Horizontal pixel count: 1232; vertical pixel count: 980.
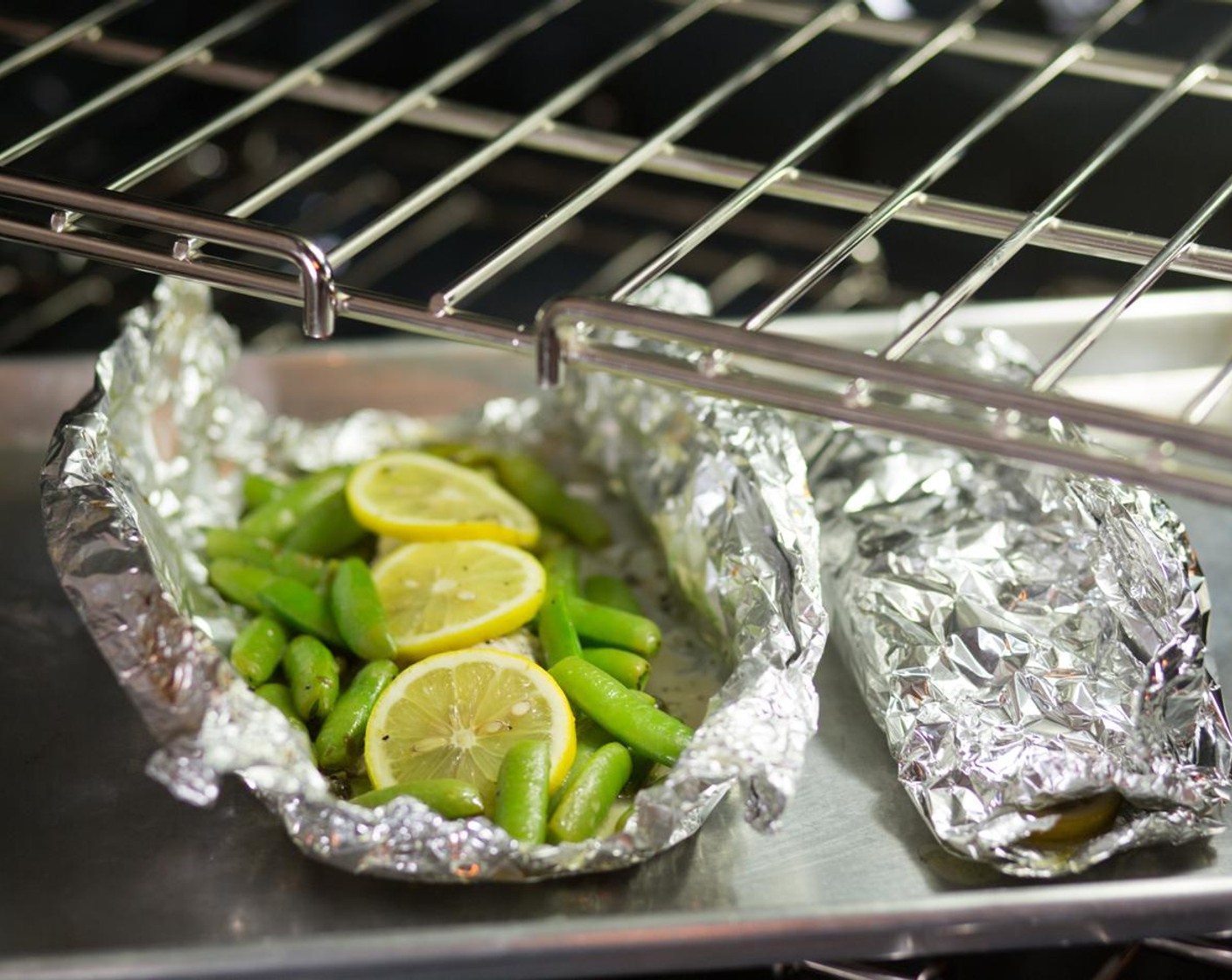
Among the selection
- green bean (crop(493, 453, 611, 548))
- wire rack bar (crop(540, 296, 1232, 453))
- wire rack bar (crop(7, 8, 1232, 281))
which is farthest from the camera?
green bean (crop(493, 453, 611, 548))

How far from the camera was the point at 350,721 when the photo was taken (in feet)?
4.15

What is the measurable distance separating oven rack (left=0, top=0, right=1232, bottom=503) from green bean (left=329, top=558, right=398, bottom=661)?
0.32 metres

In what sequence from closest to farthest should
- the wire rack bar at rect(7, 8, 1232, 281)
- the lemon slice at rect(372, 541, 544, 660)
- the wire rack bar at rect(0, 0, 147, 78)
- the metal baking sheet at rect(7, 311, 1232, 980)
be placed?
the metal baking sheet at rect(7, 311, 1232, 980) → the wire rack bar at rect(7, 8, 1232, 281) → the lemon slice at rect(372, 541, 544, 660) → the wire rack bar at rect(0, 0, 147, 78)

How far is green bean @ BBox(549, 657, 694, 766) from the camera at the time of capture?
1.23 metres

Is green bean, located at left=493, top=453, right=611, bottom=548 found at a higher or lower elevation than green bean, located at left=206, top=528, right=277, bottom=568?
higher

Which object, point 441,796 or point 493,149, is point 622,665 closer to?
point 441,796

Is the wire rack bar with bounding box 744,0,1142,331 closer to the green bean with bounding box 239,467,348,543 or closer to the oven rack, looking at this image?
the oven rack

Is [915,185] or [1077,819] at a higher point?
[915,185]

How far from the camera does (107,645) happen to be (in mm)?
1138

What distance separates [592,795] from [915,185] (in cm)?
60

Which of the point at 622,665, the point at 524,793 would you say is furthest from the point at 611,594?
the point at 524,793

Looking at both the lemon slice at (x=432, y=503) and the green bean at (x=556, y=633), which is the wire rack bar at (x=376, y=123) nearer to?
the lemon slice at (x=432, y=503)

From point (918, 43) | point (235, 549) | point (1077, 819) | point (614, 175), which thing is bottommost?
point (235, 549)

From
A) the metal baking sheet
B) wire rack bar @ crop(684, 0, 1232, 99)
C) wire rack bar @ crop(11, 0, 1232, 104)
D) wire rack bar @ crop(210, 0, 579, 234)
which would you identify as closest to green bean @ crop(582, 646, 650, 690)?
the metal baking sheet
